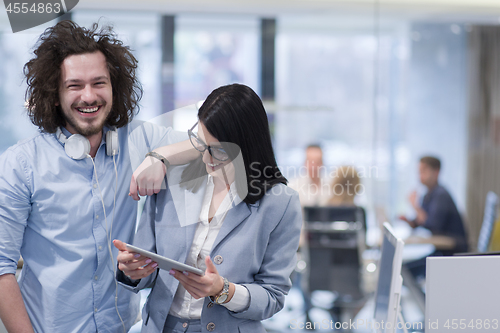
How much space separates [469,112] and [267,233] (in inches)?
146

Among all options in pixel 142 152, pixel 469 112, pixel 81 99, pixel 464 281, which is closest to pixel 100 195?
pixel 142 152

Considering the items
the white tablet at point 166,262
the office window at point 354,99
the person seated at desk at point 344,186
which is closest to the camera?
the white tablet at point 166,262

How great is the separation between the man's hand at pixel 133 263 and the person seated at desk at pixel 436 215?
3.23 metres

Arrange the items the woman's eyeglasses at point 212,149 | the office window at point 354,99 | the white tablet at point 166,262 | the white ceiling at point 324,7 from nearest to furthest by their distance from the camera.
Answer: the white tablet at point 166,262
the woman's eyeglasses at point 212,149
the white ceiling at point 324,7
the office window at point 354,99

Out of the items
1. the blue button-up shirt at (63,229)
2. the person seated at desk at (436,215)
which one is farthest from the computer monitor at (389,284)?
the person seated at desk at (436,215)

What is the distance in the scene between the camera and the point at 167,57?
3.68m

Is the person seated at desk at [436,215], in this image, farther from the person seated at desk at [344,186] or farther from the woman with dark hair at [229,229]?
the woman with dark hair at [229,229]

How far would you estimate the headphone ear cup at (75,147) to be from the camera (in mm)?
1355

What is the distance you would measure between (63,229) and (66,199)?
0.32 ft

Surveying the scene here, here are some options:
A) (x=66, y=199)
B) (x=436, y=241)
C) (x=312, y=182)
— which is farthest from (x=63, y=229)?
(x=436, y=241)

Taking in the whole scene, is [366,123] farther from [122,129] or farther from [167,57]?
[122,129]

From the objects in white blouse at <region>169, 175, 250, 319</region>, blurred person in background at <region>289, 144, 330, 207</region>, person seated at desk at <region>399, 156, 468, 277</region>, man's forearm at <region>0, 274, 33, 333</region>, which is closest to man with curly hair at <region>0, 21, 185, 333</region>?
man's forearm at <region>0, 274, 33, 333</region>

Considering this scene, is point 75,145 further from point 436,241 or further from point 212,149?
point 436,241

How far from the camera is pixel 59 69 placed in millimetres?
1375
